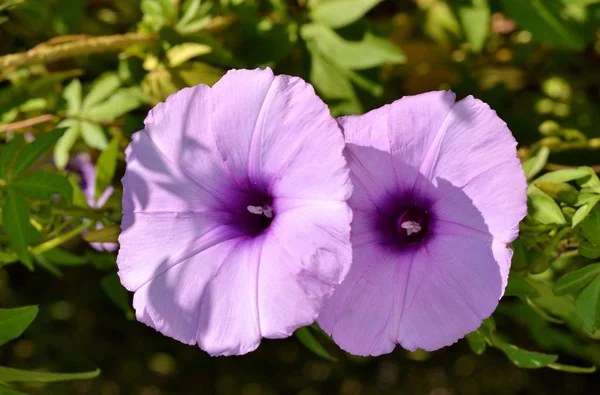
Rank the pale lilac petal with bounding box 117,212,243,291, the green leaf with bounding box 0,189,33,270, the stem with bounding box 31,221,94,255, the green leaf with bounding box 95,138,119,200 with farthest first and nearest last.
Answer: the green leaf with bounding box 95,138,119,200 < the stem with bounding box 31,221,94,255 < the green leaf with bounding box 0,189,33,270 < the pale lilac petal with bounding box 117,212,243,291

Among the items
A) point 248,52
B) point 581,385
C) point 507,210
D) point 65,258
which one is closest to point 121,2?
point 248,52

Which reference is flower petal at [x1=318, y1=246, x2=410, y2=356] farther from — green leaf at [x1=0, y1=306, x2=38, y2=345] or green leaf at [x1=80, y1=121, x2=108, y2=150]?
green leaf at [x1=80, y1=121, x2=108, y2=150]

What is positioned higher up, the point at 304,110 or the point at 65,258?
the point at 304,110

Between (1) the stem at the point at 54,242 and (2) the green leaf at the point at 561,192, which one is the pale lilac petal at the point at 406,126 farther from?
(1) the stem at the point at 54,242

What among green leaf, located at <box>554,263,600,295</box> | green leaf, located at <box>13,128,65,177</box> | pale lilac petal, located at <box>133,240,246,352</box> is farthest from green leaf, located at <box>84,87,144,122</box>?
green leaf, located at <box>554,263,600,295</box>

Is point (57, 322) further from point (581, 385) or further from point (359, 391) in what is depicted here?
point (581, 385)
